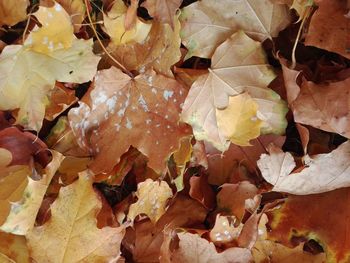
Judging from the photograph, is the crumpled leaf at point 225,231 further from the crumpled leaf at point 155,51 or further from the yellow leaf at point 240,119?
the crumpled leaf at point 155,51

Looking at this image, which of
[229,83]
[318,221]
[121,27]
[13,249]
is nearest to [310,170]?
[318,221]

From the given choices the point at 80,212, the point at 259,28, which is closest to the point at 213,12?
the point at 259,28

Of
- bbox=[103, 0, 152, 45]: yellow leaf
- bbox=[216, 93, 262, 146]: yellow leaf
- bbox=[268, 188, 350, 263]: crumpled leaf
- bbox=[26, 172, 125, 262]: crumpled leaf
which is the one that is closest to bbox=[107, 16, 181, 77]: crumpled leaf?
bbox=[103, 0, 152, 45]: yellow leaf

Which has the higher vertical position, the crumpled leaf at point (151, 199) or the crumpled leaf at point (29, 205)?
the crumpled leaf at point (29, 205)

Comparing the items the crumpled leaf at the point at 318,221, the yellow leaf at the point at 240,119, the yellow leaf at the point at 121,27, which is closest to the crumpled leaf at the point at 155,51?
the yellow leaf at the point at 121,27

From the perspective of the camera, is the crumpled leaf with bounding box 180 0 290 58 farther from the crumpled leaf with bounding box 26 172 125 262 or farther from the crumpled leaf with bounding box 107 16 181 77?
the crumpled leaf with bounding box 26 172 125 262

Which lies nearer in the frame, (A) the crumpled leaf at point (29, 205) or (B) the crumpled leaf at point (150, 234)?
(A) the crumpled leaf at point (29, 205)

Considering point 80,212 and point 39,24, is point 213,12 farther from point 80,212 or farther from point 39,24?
point 80,212
